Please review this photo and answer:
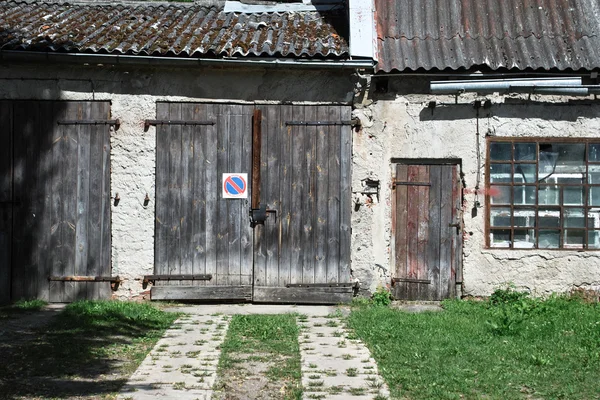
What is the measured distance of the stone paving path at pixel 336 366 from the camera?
6000mm

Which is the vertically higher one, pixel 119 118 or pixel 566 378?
pixel 119 118

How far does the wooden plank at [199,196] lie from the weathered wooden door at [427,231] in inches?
101

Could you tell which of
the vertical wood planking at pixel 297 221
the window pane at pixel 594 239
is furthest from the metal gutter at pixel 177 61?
the window pane at pixel 594 239

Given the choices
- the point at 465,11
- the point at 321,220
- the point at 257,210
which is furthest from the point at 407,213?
the point at 465,11

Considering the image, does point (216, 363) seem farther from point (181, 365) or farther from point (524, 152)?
point (524, 152)

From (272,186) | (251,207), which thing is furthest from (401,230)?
(251,207)

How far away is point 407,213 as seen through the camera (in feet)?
34.4

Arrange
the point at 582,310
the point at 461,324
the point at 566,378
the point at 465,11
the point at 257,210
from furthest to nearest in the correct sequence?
the point at 465,11 → the point at 257,210 → the point at 582,310 → the point at 461,324 → the point at 566,378

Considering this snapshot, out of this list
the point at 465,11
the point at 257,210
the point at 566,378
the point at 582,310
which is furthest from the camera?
the point at 465,11

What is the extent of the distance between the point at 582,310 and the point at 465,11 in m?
4.46

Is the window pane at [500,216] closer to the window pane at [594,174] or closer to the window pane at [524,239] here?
the window pane at [524,239]

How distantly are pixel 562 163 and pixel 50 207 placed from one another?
22.6ft

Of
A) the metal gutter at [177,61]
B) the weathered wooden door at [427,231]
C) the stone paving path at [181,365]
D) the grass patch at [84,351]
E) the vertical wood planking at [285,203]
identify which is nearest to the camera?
the stone paving path at [181,365]

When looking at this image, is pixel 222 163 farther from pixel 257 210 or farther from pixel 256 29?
pixel 256 29
